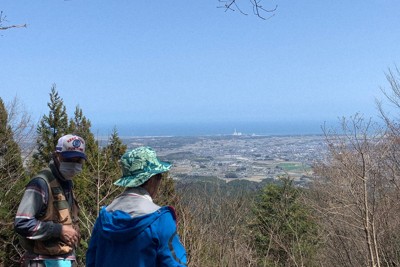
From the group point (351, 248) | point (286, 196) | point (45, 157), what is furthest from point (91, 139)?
point (351, 248)

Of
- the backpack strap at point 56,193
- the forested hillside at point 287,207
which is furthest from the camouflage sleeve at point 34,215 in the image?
the forested hillside at point 287,207

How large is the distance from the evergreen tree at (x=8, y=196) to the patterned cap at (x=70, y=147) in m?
7.77

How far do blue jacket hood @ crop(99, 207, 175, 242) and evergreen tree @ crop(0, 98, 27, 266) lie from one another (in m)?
8.65

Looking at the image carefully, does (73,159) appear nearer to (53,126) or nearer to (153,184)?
(153,184)

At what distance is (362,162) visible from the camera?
736 centimetres

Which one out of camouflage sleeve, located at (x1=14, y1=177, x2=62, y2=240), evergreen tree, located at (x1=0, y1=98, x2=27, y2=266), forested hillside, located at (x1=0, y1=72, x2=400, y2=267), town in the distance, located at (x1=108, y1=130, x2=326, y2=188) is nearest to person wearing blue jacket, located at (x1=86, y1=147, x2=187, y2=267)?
camouflage sleeve, located at (x1=14, y1=177, x2=62, y2=240)

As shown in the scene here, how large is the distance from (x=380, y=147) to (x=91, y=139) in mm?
16993

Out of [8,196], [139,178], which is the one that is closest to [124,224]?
[139,178]

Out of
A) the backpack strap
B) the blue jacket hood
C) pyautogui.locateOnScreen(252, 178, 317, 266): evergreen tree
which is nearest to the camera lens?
the blue jacket hood

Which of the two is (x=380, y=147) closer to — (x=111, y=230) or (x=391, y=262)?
(x=391, y=262)

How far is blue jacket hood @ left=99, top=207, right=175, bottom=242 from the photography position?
1.79m

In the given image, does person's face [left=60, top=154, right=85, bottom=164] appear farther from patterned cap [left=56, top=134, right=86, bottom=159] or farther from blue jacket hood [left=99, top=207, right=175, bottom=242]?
blue jacket hood [left=99, top=207, right=175, bottom=242]

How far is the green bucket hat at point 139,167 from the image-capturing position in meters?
1.96

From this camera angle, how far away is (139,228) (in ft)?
5.86
